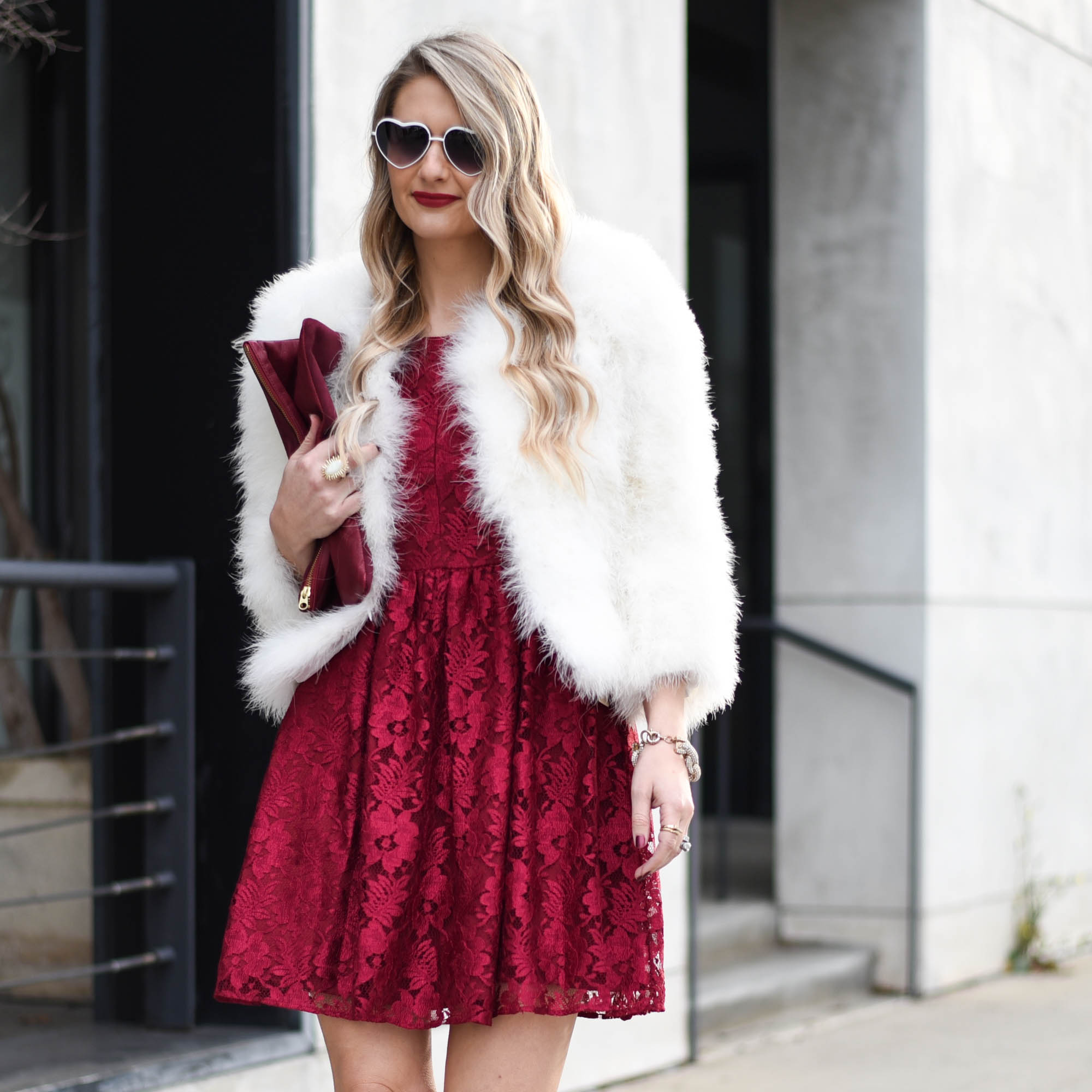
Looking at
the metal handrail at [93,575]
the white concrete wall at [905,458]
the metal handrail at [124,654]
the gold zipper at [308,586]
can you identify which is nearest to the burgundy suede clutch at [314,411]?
the gold zipper at [308,586]

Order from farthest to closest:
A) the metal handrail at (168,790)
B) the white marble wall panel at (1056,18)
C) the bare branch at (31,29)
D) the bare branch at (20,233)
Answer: the white marble wall panel at (1056,18)
the bare branch at (20,233)
the bare branch at (31,29)
the metal handrail at (168,790)

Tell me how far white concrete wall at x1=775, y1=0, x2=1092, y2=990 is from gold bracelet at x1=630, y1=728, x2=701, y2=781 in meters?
4.24

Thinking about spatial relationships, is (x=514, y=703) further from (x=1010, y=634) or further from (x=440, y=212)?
(x=1010, y=634)

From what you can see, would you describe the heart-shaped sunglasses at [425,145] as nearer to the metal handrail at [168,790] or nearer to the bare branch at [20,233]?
the metal handrail at [168,790]

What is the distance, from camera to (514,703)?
8.09 feet

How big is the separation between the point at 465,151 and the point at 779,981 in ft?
13.6

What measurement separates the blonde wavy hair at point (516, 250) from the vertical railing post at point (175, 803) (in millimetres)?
1654

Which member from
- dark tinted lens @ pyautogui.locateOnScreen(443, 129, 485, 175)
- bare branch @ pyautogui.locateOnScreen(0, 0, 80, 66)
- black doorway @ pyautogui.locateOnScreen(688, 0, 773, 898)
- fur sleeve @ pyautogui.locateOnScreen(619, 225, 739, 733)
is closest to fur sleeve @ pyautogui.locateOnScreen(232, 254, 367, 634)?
dark tinted lens @ pyautogui.locateOnScreen(443, 129, 485, 175)

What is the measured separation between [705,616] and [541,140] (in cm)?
74

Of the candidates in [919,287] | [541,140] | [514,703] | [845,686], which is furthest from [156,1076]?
[919,287]

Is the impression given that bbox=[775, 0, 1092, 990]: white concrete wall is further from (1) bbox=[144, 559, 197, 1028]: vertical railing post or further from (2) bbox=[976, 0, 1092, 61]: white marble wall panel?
(1) bbox=[144, 559, 197, 1028]: vertical railing post

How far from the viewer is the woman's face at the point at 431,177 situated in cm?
248

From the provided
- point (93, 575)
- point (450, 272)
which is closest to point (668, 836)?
point (450, 272)

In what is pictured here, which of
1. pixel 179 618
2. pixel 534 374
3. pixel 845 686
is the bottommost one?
pixel 845 686
